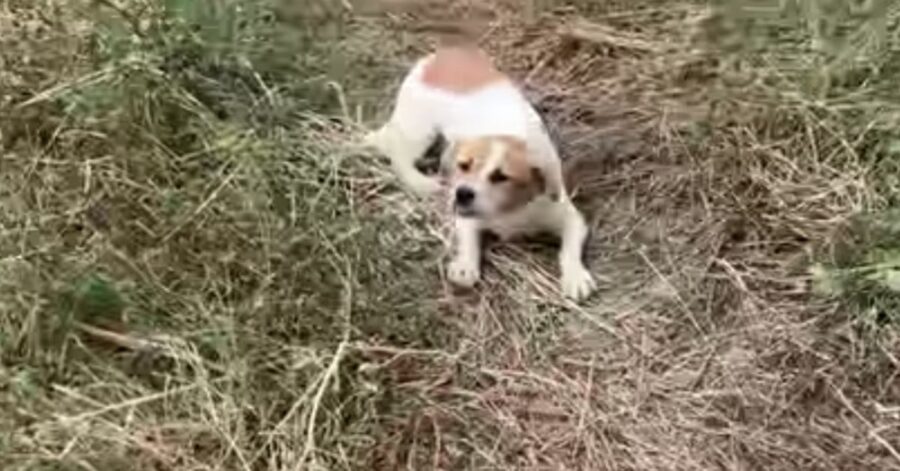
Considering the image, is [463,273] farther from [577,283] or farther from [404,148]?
[404,148]

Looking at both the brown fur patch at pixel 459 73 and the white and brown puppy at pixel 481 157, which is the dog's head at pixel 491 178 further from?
the brown fur patch at pixel 459 73

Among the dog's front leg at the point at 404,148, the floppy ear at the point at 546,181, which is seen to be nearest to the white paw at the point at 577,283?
the floppy ear at the point at 546,181

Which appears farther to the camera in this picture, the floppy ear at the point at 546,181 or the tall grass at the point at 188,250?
the floppy ear at the point at 546,181

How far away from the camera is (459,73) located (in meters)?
2.85

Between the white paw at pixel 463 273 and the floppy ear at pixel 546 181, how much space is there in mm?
152

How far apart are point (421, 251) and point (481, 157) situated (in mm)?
163

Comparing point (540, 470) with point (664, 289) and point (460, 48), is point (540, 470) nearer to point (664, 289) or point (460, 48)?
point (664, 289)

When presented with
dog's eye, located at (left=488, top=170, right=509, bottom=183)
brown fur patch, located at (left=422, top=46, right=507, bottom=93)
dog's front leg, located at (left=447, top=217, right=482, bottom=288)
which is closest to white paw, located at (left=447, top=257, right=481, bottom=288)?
dog's front leg, located at (left=447, top=217, right=482, bottom=288)

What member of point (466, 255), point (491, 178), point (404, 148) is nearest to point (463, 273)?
point (466, 255)

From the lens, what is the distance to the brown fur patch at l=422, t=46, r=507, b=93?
2826mm

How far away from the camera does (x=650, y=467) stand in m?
2.35

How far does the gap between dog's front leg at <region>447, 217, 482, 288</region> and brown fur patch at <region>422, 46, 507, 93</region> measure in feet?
0.84

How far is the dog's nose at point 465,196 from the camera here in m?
2.62

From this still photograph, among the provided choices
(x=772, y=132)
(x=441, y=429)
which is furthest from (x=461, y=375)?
(x=772, y=132)
